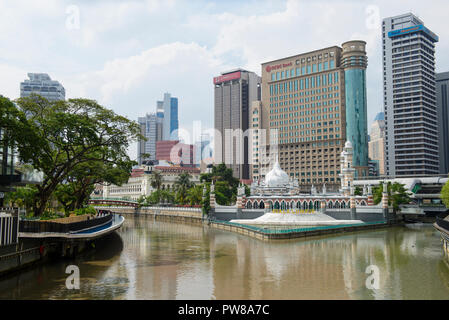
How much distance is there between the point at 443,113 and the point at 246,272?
177294 millimetres

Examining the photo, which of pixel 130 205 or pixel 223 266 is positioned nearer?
pixel 223 266

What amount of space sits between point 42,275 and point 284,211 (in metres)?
59.1

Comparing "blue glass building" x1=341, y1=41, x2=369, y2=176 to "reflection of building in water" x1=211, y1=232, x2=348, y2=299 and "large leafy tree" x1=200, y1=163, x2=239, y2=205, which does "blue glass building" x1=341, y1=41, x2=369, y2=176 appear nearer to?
"large leafy tree" x1=200, y1=163, x2=239, y2=205

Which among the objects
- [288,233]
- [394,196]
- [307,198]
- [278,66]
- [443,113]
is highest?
[278,66]

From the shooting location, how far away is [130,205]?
147000mm

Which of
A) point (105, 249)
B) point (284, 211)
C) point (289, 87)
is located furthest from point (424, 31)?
point (105, 249)

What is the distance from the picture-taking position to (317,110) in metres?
168

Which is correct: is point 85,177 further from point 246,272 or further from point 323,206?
point 323,206

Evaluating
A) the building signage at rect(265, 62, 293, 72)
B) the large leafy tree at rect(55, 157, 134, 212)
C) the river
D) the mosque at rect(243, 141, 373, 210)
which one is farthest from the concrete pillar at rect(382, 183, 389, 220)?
the building signage at rect(265, 62, 293, 72)

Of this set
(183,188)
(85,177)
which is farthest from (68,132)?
(183,188)

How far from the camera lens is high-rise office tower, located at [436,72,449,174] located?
182m

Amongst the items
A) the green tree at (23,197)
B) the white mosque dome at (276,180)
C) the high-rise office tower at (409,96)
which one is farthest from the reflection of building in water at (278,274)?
the high-rise office tower at (409,96)

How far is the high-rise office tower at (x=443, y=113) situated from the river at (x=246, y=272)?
141291mm
